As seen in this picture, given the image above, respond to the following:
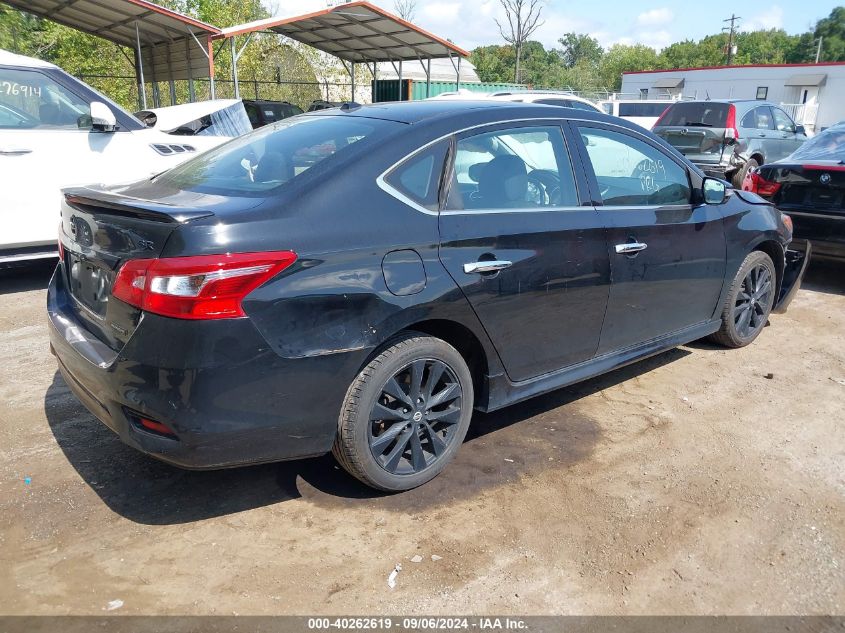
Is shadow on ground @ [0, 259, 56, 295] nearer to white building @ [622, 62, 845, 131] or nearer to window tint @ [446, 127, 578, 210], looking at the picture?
window tint @ [446, 127, 578, 210]

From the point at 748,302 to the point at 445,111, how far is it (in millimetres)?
3010

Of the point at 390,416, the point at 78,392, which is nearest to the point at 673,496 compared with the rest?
the point at 390,416

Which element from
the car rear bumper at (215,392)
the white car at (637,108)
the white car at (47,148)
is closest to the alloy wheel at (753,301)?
the car rear bumper at (215,392)

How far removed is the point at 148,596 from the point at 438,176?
2.09 m

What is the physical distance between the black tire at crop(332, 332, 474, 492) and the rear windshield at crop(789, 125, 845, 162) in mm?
5643

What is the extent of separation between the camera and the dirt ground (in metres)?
2.60

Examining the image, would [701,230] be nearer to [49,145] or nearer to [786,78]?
[49,145]

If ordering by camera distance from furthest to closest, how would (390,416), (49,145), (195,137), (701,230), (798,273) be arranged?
(195,137)
(49,145)
(798,273)
(701,230)
(390,416)

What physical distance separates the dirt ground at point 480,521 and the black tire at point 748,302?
33.5 inches

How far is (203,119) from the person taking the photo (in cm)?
751

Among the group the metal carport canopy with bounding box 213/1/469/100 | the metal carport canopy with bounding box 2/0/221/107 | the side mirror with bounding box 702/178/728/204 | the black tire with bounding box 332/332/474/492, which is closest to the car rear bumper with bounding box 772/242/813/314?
the side mirror with bounding box 702/178/728/204

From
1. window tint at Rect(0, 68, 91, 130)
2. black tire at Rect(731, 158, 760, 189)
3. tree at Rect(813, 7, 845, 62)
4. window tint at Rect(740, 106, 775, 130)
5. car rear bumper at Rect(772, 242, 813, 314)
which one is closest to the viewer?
car rear bumper at Rect(772, 242, 813, 314)

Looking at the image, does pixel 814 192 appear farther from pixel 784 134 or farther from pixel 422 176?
pixel 784 134

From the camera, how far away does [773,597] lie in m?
2.65
